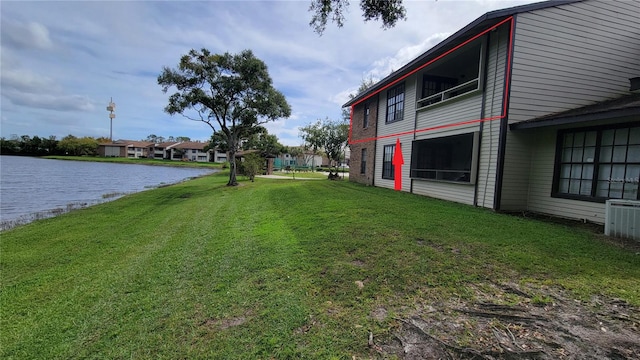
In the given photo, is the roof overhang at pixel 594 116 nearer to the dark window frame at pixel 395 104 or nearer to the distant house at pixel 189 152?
the dark window frame at pixel 395 104

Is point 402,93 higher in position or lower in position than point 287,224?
higher

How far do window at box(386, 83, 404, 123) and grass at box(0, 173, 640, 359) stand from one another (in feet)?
25.5

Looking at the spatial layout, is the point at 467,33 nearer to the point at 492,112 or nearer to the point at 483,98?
the point at 483,98

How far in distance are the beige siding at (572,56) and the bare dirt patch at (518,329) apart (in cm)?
640

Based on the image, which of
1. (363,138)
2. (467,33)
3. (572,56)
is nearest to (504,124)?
(572,56)

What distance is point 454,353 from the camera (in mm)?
2564

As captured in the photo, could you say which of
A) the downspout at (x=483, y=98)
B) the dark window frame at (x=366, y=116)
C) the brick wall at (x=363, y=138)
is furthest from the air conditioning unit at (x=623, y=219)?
the dark window frame at (x=366, y=116)

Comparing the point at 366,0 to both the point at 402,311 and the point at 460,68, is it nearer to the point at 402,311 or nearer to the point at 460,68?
the point at 402,311

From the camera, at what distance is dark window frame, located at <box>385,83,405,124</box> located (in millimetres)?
14348

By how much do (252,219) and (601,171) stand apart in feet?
28.1

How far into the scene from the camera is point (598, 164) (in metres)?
7.29

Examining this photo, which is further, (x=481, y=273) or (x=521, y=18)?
(x=521, y=18)

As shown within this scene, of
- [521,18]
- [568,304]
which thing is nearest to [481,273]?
[568,304]

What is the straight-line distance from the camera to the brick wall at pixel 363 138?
17.0 metres
